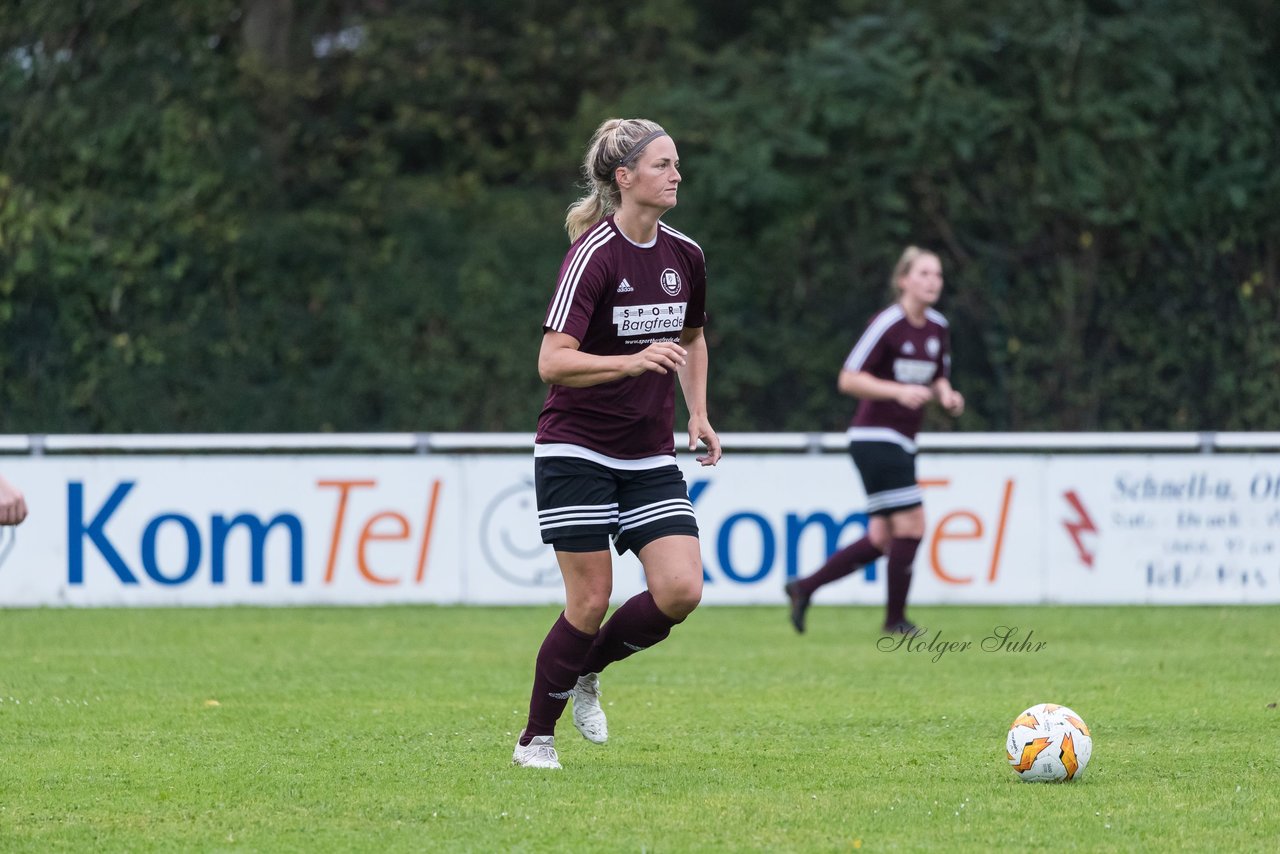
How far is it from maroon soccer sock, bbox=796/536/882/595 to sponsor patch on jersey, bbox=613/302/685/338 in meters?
4.82

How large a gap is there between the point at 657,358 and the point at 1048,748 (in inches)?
66.4

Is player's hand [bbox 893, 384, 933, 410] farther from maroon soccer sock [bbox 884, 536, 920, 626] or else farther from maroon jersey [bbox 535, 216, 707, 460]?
maroon jersey [bbox 535, 216, 707, 460]

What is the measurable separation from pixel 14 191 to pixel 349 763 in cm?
1085

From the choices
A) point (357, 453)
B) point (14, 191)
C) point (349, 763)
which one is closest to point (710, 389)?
point (357, 453)

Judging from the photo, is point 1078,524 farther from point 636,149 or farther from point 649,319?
point 636,149

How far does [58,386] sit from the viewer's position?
49.6 feet

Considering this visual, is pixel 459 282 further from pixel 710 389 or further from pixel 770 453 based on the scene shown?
pixel 770 453

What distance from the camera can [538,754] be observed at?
6.07 meters

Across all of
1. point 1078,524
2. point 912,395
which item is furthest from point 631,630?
point 1078,524

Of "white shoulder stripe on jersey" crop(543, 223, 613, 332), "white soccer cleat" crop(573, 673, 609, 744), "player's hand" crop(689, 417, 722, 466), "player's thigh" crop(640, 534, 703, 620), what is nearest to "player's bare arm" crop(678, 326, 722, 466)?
"player's hand" crop(689, 417, 722, 466)

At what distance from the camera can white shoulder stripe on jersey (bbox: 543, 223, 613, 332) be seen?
5.80m

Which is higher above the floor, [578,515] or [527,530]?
[578,515]

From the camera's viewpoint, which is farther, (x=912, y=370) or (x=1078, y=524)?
(x=1078, y=524)

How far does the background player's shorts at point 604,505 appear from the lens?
5.97 m
